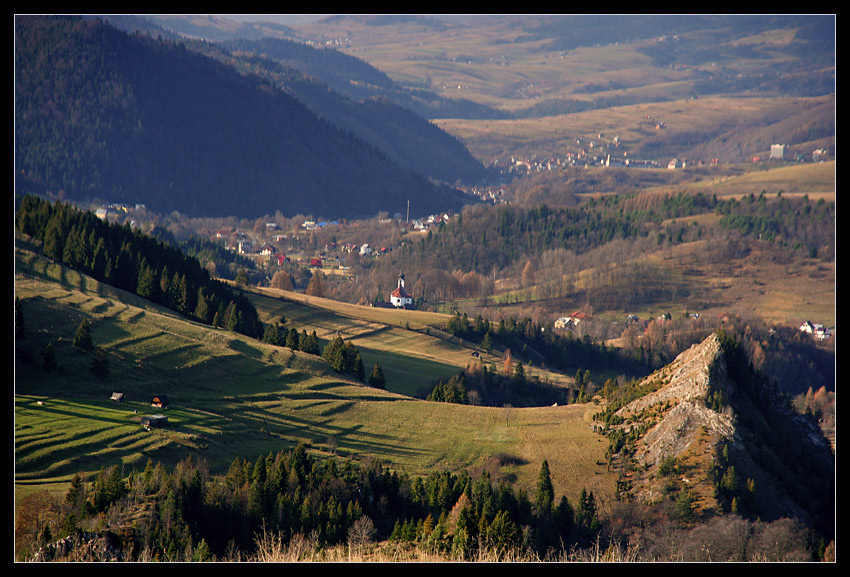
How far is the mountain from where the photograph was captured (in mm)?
66375

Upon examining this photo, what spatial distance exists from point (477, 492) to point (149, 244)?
9282 centimetres

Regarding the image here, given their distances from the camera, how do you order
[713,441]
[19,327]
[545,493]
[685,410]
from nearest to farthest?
[545,493] < [713,441] < [685,410] < [19,327]

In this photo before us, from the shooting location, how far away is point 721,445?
70.5 meters

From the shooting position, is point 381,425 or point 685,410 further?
point 381,425

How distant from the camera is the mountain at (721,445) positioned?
66375 mm

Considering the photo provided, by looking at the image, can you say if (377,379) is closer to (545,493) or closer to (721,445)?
(545,493)

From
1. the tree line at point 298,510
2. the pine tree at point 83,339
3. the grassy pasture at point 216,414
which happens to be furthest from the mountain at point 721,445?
the pine tree at point 83,339

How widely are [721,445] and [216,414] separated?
42800mm

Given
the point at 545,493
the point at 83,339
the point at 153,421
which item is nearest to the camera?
the point at 545,493

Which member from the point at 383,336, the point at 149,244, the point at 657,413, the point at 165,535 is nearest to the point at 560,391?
the point at 383,336

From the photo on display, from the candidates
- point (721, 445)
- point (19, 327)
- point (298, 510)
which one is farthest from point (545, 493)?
point (19, 327)

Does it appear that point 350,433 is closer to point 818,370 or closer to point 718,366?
point 718,366

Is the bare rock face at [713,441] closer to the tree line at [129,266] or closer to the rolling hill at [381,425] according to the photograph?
the rolling hill at [381,425]

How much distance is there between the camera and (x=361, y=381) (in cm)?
10144
